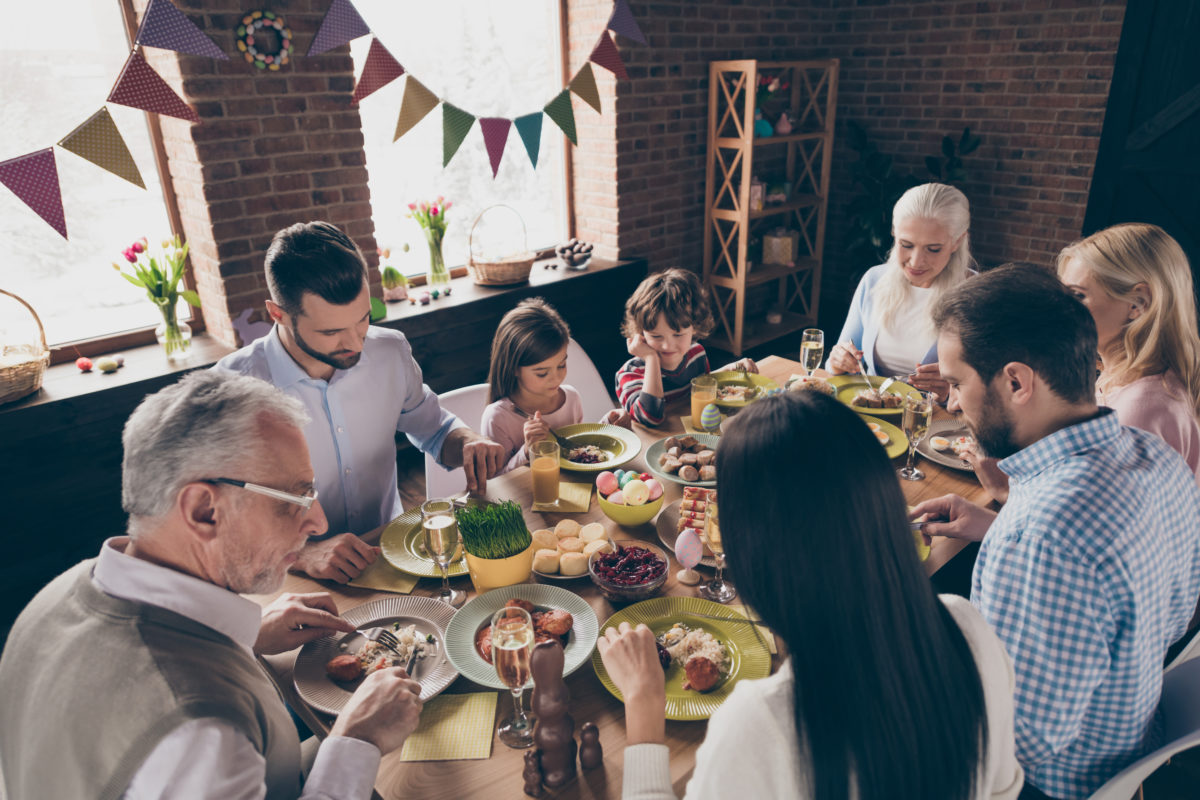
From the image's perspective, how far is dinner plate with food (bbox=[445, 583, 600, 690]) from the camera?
47.9 inches

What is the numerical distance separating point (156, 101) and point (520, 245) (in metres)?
2.12

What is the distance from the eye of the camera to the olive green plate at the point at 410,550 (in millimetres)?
1493

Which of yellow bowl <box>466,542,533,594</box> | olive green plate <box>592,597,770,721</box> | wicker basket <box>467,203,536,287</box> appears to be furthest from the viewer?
wicker basket <box>467,203,536,287</box>

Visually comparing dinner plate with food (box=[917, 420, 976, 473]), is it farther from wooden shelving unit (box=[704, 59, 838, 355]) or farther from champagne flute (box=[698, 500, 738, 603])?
wooden shelving unit (box=[704, 59, 838, 355])

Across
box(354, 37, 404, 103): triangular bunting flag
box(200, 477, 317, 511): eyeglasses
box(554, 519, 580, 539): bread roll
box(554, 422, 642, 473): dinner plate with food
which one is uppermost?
box(354, 37, 404, 103): triangular bunting flag

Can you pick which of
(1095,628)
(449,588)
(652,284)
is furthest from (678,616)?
(652,284)

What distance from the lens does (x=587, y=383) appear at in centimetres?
273

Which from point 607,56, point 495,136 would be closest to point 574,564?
point 495,136

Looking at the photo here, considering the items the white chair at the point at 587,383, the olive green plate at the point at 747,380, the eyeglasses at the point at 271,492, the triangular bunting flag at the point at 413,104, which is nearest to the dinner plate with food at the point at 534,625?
the eyeglasses at the point at 271,492

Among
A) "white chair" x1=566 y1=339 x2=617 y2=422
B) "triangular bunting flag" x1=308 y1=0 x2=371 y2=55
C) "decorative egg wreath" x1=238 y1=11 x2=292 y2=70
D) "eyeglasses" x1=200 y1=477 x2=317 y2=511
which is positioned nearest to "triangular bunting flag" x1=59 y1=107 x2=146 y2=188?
"decorative egg wreath" x1=238 y1=11 x2=292 y2=70

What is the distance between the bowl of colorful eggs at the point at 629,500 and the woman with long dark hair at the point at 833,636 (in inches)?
28.7

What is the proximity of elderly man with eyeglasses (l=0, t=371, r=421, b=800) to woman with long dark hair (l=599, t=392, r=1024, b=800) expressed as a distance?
554 millimetres

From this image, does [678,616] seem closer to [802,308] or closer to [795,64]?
[795,64]

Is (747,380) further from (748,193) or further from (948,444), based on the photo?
(748,193)
